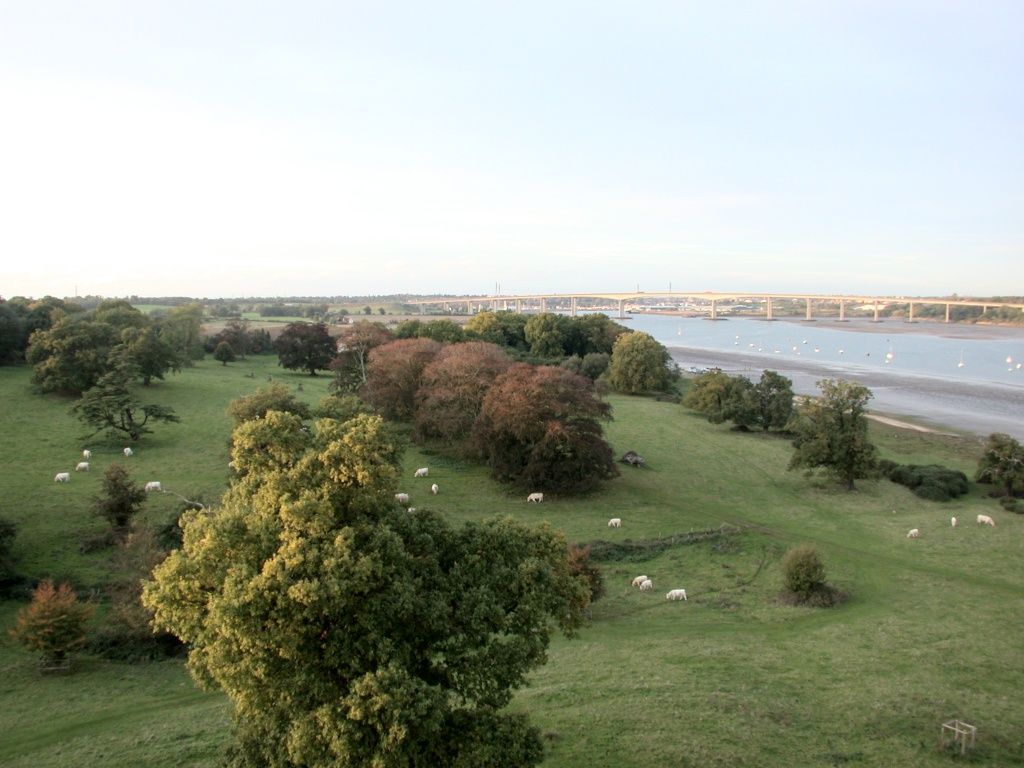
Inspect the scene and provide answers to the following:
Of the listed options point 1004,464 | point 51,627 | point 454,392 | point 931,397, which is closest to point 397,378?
point 454,392

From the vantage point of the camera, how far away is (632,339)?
71.3 metres

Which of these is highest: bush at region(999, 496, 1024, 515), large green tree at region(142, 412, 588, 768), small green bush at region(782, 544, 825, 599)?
large green tree at region(142, 412, 588, 768)

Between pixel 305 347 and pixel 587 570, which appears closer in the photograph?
pixel 587 570

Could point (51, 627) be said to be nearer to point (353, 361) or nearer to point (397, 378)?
point (397, 378)

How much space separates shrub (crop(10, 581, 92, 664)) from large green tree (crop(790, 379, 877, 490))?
31.1 m

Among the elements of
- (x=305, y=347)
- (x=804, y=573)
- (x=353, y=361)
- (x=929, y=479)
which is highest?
(x=353, y=361)

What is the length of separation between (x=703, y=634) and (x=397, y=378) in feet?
91.0

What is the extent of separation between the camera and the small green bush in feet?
73.4

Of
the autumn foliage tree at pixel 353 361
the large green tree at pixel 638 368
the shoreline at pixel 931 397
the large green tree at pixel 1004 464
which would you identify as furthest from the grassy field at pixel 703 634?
the large green tree at pixel 638 368

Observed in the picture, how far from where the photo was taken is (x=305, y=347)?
69.5m

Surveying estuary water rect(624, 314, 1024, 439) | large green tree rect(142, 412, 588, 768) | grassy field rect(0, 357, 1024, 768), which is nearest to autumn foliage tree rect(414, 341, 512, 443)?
grassy field rect(0, 357, 1024, 768)

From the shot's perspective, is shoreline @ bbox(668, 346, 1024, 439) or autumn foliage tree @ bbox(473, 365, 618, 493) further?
shoreline @ bbox(668, 346, 1024, 439)

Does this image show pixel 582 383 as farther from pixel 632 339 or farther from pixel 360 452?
pixel 632 339

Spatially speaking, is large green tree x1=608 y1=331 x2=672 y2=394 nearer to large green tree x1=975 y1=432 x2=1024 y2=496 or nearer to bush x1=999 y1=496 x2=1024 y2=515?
large green tree x1=975 y1=432 x2=1024 y2=496
